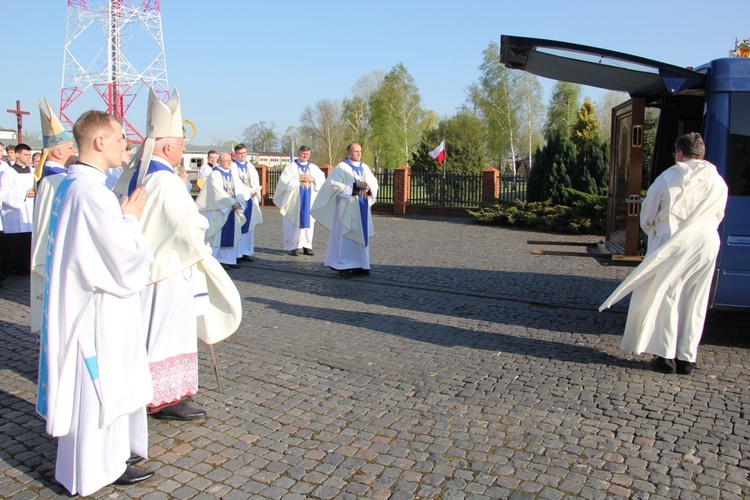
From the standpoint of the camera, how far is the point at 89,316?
322 centimetres

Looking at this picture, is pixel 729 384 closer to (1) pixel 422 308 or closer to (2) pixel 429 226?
(1) pixel 422 308

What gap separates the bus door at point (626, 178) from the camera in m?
7.28

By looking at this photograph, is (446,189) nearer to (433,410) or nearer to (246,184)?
(246,184)

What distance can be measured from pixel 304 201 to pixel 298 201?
0.14 meters

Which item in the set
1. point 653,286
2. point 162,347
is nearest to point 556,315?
point 653,286

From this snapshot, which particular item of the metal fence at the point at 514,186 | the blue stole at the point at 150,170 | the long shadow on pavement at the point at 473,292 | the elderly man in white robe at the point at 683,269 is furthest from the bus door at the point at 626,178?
the metal fence at the point at 514,186

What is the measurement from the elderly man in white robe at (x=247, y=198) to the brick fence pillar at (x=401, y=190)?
12.3 meters

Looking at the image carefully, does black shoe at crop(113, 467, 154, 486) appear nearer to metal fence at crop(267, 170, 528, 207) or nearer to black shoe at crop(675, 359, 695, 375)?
Result: black shoe at crop(675, 359, 695, 375)

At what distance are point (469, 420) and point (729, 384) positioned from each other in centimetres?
239

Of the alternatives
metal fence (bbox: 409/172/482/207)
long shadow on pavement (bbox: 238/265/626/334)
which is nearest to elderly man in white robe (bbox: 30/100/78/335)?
long shadow on pavement (bbox: 238/265/626/334)

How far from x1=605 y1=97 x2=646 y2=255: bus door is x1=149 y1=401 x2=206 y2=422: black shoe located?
5279mm

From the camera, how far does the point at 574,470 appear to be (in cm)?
374

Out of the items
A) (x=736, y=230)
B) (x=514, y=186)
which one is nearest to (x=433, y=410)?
(x=736, y=230)

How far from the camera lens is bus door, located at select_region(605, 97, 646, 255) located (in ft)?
23.9
